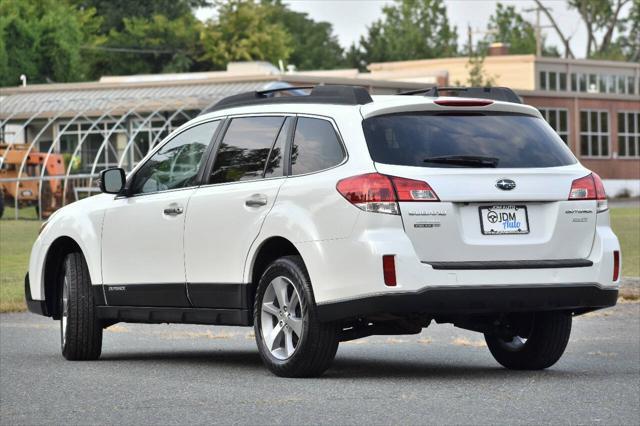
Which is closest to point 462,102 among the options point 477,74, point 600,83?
point 477,74

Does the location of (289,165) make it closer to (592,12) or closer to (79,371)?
(79,371)

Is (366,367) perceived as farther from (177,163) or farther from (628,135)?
(628,135)

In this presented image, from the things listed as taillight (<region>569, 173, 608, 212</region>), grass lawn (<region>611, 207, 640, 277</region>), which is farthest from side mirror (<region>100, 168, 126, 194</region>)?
grass lawn (<region>611, 207, 640, 277</region>)

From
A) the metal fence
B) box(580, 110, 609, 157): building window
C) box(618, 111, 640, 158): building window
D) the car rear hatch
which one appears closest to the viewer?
the car rear hatch

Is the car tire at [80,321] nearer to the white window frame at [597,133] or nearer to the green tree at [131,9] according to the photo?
the white window frame at [597,133]

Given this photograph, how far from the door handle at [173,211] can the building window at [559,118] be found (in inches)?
2498

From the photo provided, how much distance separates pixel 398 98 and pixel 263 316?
5.13 feet

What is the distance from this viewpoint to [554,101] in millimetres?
74188

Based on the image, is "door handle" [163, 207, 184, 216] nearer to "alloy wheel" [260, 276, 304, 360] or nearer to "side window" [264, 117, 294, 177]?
"side window" [264, 117, 294, 177]

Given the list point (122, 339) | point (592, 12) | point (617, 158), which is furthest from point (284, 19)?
point (122, 339)

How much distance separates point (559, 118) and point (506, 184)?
6553 cm

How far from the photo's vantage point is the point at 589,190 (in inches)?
395

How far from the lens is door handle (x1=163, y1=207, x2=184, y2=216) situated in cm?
1104

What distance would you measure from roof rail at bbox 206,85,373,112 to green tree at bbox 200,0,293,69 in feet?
278
